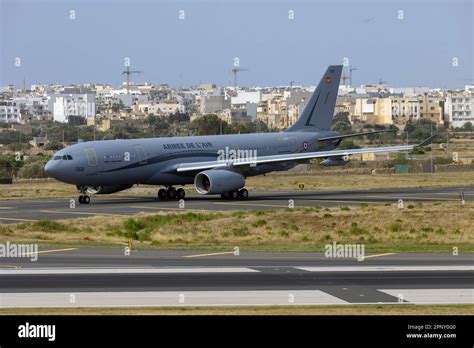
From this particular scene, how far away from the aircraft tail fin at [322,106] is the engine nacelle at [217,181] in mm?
9686

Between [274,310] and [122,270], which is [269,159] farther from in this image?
[274,310]

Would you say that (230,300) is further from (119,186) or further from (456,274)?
(119,186)

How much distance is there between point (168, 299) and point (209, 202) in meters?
34.6

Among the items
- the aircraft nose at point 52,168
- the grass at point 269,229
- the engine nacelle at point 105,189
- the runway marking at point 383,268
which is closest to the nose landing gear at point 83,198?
the engine nacelle at point 105,189

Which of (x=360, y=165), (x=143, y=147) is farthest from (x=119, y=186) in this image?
(x=360, y=165)

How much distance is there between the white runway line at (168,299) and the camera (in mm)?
26644

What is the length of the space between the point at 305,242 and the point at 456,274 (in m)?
14.1

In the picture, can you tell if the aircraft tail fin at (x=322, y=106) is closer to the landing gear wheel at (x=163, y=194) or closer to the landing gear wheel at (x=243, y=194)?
the landing gear wheel at (x=243, y=194)

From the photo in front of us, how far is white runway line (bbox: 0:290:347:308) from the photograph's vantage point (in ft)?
87.4

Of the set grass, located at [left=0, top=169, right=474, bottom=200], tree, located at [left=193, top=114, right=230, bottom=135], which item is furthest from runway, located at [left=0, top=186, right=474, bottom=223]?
tree, located at [left=193, top=114, right=230, bottom=135]

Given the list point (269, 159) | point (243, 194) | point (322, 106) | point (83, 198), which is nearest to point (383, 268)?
point (83, 198)

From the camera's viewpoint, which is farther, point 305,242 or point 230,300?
point 305,242
